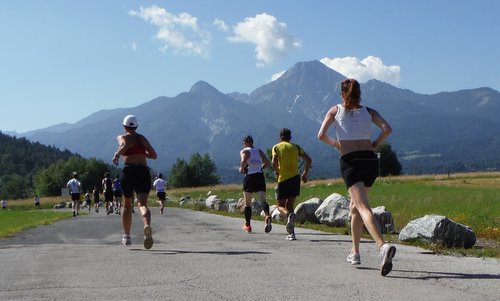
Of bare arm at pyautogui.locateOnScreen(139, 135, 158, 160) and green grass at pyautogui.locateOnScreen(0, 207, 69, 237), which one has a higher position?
bare arm at pyautogui.locateOnScreen(139, 135, 158, 160)

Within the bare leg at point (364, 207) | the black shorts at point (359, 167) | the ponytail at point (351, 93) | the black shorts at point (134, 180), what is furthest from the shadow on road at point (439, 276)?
the black shorts at point (134, 180)

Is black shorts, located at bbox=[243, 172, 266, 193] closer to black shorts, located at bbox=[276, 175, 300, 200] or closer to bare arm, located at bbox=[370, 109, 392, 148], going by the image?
black shorts, located at bbox=[276, 175, 300, 200]

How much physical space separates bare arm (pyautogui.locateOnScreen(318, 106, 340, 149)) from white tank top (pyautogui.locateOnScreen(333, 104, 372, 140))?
9 centimetres

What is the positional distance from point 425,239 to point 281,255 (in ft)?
9.54

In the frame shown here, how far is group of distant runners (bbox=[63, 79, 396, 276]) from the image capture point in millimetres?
6887

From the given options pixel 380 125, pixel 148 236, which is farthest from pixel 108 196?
pixel 380 125

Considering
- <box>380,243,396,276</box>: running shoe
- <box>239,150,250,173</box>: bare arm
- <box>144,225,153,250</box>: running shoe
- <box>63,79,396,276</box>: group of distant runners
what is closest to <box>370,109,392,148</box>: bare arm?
<box>63,79,396,276</box>: group of distant runners

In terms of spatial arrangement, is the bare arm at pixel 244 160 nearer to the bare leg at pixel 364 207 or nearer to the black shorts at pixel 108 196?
the bare leg at pixel 364 207

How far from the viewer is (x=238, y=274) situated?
265 inches

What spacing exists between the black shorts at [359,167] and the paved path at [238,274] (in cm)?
104

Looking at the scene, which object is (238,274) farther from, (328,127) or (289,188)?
(289,188)

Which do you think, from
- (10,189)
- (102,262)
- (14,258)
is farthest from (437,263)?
(10,189)

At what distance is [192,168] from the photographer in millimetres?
139250

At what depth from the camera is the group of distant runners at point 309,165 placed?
22.6 feet
